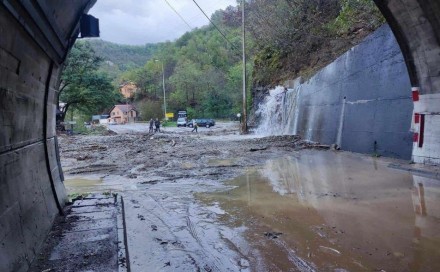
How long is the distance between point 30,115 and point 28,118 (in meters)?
0.12

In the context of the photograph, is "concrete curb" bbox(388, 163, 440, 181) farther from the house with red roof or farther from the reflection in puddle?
the house with red roof

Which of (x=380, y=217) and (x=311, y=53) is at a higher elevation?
(x=311, y=53)

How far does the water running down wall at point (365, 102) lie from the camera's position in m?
11.2

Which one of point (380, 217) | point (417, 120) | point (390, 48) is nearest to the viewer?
point (380, 217)

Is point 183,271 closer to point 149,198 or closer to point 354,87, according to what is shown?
point 149,198

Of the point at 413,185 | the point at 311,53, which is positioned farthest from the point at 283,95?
the point at 413,185

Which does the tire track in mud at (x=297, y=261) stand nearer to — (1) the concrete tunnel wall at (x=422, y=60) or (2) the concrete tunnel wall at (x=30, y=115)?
(2) the concrete tunnel wall at (x=30, y=115)

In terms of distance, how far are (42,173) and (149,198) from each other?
324 centimetres

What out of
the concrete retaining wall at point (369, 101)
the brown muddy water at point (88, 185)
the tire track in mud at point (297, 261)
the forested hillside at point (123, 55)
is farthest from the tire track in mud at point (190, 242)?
the forested hillside at point (123, 55)

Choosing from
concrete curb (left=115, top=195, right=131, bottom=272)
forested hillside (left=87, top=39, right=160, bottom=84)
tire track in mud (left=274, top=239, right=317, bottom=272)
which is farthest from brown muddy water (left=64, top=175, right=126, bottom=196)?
forested hillside (left=87, top=39, right=160, bottom=84)

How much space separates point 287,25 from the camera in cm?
2809

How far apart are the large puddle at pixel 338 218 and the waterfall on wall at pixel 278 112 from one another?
1403cm

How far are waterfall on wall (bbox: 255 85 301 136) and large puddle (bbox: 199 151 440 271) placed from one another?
14032 mm

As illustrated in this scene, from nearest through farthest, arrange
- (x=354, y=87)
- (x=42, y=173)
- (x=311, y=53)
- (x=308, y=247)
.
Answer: (x=308, y=247) < (x=42, y=173) < (x=354, y=87) < (x=311, y=53)
